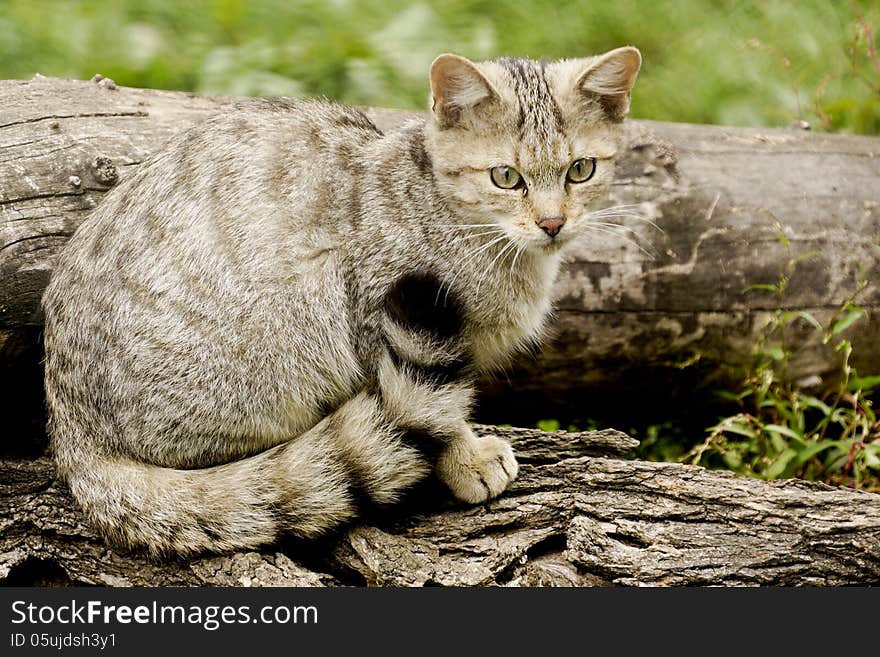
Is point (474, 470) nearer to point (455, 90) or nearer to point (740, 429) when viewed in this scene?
point (455, 90)

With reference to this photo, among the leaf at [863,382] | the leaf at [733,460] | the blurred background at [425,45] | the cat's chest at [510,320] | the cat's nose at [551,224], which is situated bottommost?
the leaf at [733,460]

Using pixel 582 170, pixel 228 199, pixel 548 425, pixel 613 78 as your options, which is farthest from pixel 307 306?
pixel 548 425

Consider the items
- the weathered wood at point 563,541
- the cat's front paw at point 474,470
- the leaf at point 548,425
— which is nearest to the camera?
the weathered wood at point 563,541

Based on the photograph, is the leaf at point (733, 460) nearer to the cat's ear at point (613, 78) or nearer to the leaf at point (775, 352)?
the leaf at point (775, 352)

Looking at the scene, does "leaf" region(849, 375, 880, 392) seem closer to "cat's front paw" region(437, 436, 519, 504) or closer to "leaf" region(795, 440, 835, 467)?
"leaf" region(795, 440, 835, 467)

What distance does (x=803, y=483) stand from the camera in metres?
2.44

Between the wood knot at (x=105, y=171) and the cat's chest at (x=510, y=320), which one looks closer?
the cat's chest at (x=510, y=320)

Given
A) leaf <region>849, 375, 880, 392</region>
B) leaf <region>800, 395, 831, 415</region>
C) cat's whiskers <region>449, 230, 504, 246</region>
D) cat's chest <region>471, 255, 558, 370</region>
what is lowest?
leaf <region>800, 395, 831, 415</region>

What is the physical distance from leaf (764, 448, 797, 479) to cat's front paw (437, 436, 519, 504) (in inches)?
39.3

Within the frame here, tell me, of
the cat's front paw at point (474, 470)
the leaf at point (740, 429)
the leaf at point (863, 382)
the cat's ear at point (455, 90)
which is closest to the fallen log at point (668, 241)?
the leaf at point (863, 382)

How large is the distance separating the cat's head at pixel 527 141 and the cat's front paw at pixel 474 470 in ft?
1.85

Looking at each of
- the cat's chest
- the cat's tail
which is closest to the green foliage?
the cat's chest

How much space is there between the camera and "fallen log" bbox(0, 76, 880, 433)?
9.47 feet

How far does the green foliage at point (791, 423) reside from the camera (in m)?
3.02
